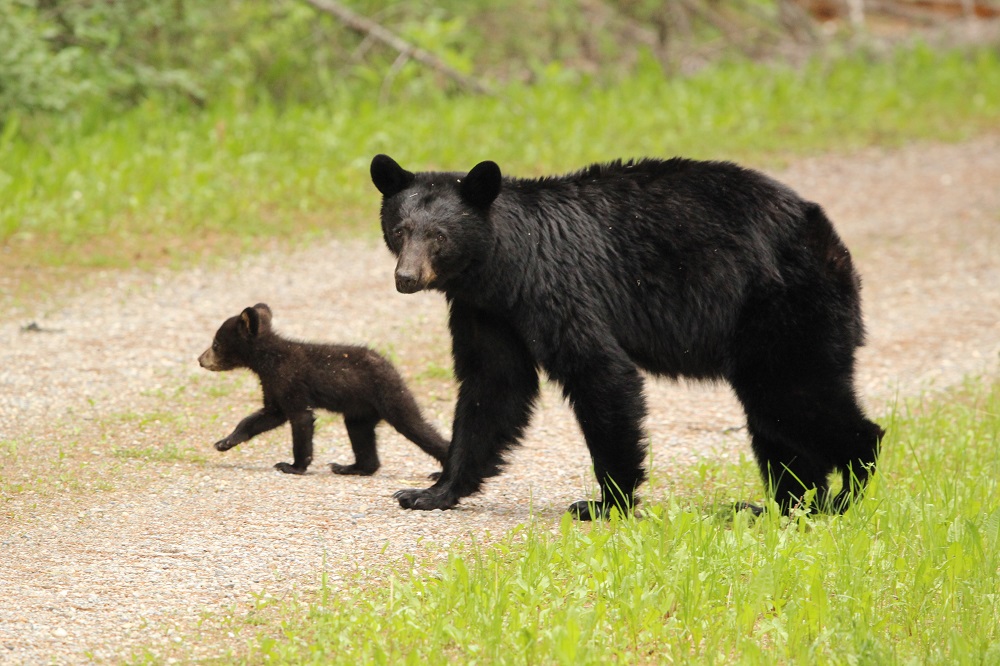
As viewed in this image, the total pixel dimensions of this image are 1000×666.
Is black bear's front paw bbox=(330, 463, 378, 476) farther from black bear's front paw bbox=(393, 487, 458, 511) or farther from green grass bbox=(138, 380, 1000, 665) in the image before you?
green grass bbox=(138, 380, 1000, 665)

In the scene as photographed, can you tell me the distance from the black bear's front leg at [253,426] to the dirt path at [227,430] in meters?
0.13

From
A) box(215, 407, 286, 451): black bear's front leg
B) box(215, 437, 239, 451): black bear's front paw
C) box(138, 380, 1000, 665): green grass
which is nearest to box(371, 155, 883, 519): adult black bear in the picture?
box(138, 380, 1000, 665): green grass

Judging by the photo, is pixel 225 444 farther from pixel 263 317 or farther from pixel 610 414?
pixel 610 414

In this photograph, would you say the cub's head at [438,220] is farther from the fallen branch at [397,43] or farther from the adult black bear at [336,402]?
the fallen branch at [397,43]

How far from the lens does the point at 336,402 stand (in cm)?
607

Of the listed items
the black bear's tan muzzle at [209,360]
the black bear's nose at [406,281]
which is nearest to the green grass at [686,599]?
the black bear's nose at [406,281]

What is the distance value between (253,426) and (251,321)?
0.53 m

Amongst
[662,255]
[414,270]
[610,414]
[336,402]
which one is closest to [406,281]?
[414,270]

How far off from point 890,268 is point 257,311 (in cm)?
640

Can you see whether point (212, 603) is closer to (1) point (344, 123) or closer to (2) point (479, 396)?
(2) point (479, 396)

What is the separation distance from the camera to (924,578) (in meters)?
4.69

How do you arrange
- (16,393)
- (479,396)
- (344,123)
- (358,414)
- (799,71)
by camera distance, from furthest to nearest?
(799,71) < (344,123) < (16,393) < (358,414) < (479,396)

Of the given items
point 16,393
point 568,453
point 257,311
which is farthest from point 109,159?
point 568,453

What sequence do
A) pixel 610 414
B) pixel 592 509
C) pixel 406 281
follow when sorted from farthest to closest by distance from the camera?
pixel 592 509
pixel 610 414
pixel 406 281
